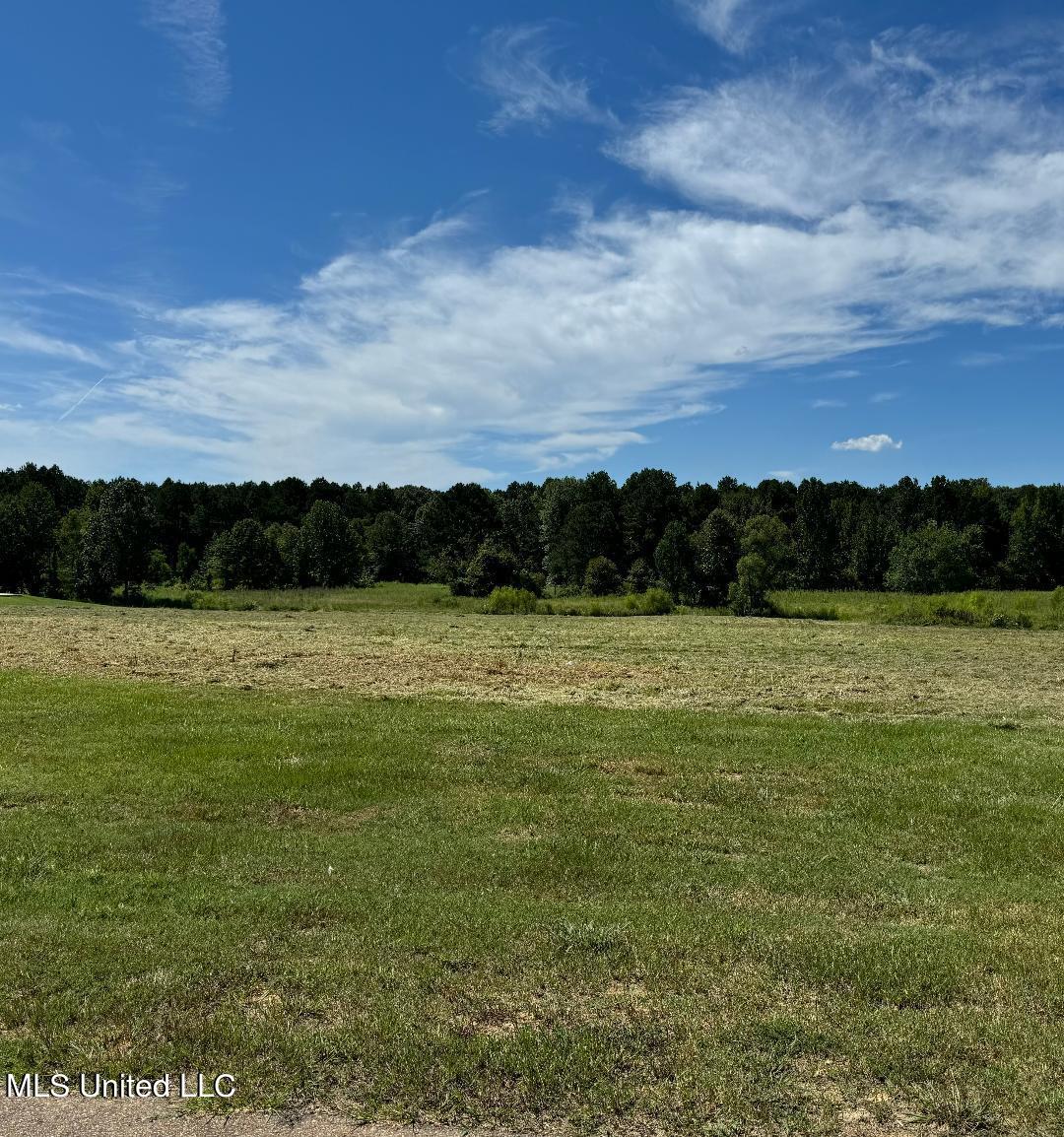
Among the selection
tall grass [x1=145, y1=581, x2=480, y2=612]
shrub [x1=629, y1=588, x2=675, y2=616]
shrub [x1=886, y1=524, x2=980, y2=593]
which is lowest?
tall grass [x1=145, y1=581, x2=480, y2=612]

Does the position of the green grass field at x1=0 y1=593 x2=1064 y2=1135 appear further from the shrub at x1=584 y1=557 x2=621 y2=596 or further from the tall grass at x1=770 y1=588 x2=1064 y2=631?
the shrub at x1=584 y1=557 x2=621 y2=596

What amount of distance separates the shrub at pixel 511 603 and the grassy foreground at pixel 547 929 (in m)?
54.7

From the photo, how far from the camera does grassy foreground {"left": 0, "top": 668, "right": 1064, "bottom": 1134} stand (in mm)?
4777

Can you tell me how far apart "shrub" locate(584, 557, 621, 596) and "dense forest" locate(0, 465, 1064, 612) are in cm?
17

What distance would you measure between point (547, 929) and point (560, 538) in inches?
4002

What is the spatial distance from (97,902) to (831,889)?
661 centimetres

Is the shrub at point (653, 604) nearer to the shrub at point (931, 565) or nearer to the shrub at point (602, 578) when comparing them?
the shrub at point (602, 578)

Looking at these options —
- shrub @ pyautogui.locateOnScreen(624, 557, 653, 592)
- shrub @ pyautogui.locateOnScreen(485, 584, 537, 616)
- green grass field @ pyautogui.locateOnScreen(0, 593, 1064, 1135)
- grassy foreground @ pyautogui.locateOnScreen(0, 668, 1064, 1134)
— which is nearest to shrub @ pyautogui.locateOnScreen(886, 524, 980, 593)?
shrub @ pyautogui.locateOnScreen(624, 557, 653, 592)

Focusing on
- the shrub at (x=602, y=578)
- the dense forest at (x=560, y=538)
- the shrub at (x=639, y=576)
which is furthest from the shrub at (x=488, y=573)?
the shrub at (x=639, y=576)

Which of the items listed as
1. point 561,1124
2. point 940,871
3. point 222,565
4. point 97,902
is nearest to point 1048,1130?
point 561,1124

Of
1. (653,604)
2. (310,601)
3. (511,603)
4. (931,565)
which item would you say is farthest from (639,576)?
(310,601)

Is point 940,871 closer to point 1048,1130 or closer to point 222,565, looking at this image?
point 1048,1130

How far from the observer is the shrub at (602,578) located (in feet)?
295

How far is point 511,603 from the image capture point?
226 ft
